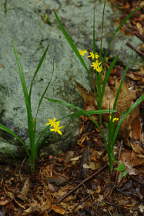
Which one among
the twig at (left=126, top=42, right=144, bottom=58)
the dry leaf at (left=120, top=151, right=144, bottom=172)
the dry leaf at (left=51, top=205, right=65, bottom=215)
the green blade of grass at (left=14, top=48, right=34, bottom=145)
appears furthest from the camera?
the twig at (left=126, top=42, right=144, bottom=58)

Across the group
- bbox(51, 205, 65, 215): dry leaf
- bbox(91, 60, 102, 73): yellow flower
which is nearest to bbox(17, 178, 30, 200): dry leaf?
bbox(51, 205, 65, 215): dry leaf

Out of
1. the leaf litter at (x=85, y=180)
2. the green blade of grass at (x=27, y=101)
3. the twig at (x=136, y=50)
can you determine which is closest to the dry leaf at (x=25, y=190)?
the leaf litter at (x=85, y=180)

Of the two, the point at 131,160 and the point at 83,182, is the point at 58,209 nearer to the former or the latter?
the point at 83,182

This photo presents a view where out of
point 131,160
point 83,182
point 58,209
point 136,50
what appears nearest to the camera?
point 58,209

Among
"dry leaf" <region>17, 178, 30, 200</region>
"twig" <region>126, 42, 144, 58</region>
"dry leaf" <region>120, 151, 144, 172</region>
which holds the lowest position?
"dry leaf" <region>17, 178, 30, 200</region>

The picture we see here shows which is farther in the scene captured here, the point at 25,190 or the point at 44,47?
the point at 44,47

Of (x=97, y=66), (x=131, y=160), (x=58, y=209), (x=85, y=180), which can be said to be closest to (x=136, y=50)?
(x=97, y=66)

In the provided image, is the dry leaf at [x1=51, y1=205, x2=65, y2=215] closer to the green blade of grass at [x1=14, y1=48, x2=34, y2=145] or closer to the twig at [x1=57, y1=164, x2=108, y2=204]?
the twig at [x1=57, y1=164, x2=108, y2=204]

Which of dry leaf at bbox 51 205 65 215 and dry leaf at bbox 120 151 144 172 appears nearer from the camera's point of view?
dry leaf at bbox 51 205 65 215

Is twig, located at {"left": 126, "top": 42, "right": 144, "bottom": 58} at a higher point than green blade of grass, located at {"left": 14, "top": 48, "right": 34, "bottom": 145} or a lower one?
higher
